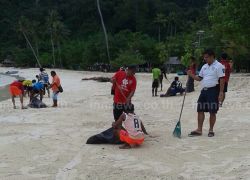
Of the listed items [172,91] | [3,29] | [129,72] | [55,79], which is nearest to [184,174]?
[129,72]

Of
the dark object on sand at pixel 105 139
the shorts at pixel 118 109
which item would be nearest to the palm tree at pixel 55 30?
the shorts at pixel 118 109

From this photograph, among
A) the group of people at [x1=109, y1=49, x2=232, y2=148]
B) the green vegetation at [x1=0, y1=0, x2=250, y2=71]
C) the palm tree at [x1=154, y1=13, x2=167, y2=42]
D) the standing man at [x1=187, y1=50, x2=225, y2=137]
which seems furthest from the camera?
the palm tree at [x1=154, y1=13, x2=167, y2=42]

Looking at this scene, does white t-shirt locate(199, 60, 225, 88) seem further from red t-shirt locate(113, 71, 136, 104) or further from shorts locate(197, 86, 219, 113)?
red t-shirt locate(113, 71, 136, 104)

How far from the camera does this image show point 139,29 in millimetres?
88625

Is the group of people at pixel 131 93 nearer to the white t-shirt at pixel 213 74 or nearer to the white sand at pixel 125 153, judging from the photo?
the white t-shirt at pixel 213 74

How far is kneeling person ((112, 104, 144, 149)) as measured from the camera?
8.12 metres

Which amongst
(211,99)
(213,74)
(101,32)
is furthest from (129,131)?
(101,32)

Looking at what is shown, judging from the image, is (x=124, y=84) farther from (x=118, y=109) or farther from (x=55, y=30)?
(x=55, y=30)

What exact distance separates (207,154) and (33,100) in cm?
1025

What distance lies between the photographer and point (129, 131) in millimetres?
8211

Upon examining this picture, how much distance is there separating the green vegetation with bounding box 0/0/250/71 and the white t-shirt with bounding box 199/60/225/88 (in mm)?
32311

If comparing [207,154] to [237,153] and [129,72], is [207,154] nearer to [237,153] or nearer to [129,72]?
[237,153]

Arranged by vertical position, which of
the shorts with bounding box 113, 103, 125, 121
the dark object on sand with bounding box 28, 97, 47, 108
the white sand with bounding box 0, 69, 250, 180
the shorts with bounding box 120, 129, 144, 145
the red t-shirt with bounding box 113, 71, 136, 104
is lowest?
the dark object on sand with bounding box 28, 97, 47, 108

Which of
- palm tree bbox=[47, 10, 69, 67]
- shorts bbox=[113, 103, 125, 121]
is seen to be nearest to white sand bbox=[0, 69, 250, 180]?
shorts bbox=[113, 103, 125, 121]
